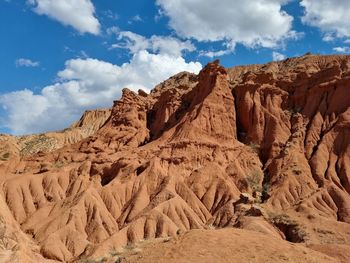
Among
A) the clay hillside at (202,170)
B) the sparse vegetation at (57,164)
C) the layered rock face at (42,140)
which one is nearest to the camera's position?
the clay hillside at (202,170)

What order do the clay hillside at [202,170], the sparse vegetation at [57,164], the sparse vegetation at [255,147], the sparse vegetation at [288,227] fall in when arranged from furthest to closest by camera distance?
the sparse vegetation at [57,164]
the sparse vegetation at [255,147]
the clay hillside at [202,170]
the sparse vegetation at [288,227]

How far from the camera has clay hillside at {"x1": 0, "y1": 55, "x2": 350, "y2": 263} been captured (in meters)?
63.6

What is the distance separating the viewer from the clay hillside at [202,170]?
63625 mm

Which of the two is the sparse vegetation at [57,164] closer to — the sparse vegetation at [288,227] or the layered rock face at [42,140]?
the sparse vegetation at [288,227]

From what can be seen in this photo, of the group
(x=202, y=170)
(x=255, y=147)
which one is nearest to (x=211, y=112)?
(x=255, y=147)

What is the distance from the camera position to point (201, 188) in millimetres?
75562

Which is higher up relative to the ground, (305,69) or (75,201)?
(305,69)

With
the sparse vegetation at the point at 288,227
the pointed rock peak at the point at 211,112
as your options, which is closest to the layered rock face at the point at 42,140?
the pointed rock peak at the point at 211,112

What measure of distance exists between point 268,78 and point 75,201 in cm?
4142

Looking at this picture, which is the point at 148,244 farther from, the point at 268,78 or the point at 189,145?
the point at 268,78

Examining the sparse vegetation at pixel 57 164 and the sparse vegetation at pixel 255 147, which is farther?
the sparse vegetation at pixel 57 164

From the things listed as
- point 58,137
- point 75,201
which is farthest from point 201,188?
point 58,137

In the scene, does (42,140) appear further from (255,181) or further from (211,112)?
(255,181)

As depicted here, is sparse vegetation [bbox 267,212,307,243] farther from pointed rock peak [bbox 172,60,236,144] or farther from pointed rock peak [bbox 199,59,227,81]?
pointed rock peak [bbox 199,59,227,81]
